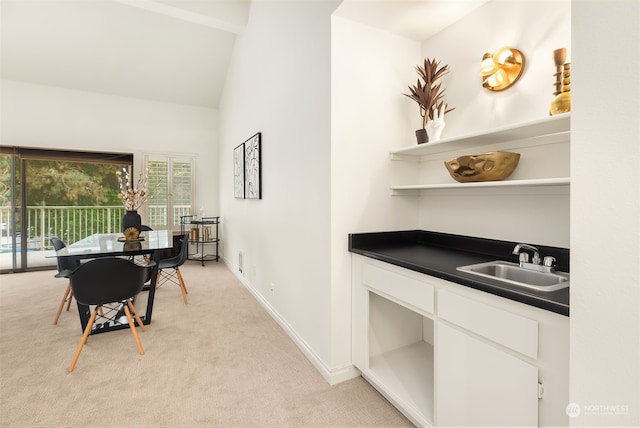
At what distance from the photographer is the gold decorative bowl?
1.70 m

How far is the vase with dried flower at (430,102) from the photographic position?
79.9 inches

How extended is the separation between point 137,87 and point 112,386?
5044mm

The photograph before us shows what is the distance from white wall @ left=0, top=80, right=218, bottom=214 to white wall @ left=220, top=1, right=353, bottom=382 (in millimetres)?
2264

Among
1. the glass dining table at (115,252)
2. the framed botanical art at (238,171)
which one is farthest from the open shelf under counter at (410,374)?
the framed botanical art at (238,171)

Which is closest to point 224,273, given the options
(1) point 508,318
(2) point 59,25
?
(2) point 59,25

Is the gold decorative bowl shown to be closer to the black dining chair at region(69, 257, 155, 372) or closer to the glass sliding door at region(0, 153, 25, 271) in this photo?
the black dining chair at region(69, 257, 155, 372)

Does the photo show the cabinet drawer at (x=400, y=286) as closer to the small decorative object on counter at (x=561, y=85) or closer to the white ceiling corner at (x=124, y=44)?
the small decorative object on counter at (x=561, y=85)

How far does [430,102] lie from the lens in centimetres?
209

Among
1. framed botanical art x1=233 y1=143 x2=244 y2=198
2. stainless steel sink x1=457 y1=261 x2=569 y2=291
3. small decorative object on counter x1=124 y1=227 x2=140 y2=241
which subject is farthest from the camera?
framed botanical art x1=233 y1=143 x2=244 y2=198

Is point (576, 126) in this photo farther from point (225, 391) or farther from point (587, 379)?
point (225, 391)

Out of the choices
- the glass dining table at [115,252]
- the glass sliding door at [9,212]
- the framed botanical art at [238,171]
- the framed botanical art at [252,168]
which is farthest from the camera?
the glass sliding door at [9,212]

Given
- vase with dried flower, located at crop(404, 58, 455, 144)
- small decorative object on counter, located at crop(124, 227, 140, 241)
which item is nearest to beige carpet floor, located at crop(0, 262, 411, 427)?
small decorative object on counter, located at crop(124, 227, 140, 241)

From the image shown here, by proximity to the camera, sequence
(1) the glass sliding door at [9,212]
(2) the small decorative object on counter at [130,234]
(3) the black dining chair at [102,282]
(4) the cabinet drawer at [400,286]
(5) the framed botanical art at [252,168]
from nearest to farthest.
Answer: (4) the cabinet drawer at [400,286] < (3) the black dining chair at [102,282] < (2) the small decorative object on counter at [130,234] < (5) the framed botanical art at [252,168] < (1) the glass sliding door at [9,212]

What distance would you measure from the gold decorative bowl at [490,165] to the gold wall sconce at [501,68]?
0.45 meters
